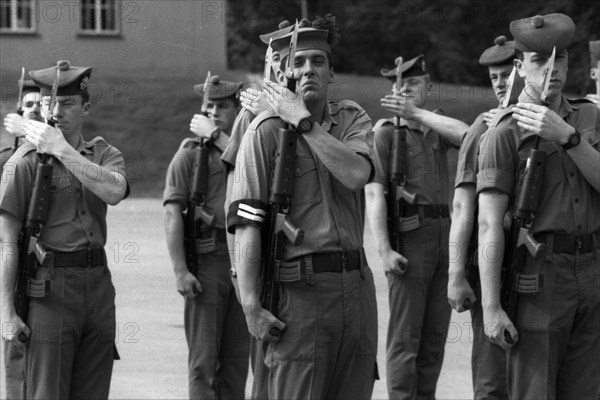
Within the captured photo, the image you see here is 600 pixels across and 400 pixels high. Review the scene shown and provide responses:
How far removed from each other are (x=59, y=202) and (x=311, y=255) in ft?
5.51

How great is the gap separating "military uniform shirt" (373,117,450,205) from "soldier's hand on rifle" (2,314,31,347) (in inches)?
117

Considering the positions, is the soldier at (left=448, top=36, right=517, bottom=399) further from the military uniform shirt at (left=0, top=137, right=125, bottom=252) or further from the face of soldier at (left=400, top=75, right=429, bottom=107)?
the face of soldier at (left=400, top=75, right=429, bottom=107)

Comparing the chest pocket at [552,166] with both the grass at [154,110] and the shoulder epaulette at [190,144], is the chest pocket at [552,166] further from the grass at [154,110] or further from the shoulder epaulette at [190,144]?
the grass at [154,110]

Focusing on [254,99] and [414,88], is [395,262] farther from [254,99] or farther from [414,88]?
[254,99]

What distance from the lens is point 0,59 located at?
81.8 feet

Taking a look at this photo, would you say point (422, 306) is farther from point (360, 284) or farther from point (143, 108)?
point (143, 108)

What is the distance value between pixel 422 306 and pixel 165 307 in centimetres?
429

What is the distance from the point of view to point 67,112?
6.59 meters

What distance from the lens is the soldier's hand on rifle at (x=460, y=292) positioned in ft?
21.5

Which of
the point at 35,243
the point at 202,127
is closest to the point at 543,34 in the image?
the point at 35,243

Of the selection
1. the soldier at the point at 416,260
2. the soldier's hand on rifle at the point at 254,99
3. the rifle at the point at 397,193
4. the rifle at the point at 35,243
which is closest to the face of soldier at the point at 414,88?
the soldier at the point at 416,260

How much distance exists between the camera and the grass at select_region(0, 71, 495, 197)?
2086 cm

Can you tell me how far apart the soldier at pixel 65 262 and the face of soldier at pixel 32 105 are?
1631mm

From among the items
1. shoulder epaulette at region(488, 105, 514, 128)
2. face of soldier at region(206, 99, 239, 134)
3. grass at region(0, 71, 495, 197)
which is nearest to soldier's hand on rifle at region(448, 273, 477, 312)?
shoulder epaulette at region(488, 105, 514, 128)
